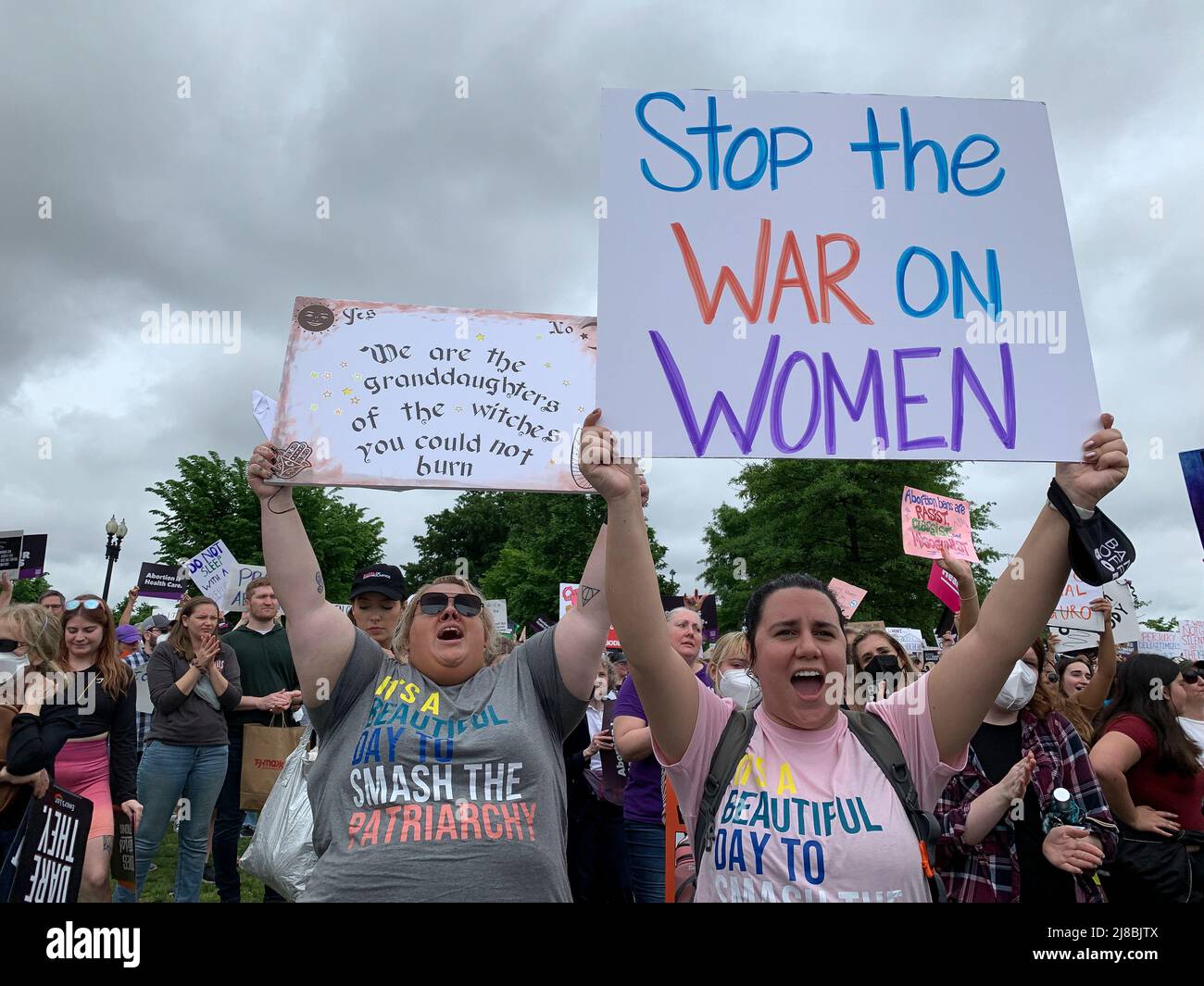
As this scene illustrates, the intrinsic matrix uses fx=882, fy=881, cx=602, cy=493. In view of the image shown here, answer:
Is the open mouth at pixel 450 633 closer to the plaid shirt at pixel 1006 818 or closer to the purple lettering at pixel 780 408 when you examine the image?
the purple lettering at pixel 780 408

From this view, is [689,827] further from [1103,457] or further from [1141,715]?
[1141,715]

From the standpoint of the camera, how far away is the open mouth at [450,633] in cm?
279

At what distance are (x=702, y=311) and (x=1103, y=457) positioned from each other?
113 centimetres

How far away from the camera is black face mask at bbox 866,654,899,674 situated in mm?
4406

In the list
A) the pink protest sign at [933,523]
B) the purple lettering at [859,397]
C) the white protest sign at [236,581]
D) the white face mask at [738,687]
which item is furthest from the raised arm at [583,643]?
the white protest sign at [236,581]

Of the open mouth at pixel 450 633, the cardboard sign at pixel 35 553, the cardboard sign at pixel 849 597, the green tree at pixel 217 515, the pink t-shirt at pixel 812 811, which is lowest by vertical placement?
the pink t-shirt at pixel 812 811

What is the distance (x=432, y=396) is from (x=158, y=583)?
14812 millimetres

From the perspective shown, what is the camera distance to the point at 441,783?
242cm

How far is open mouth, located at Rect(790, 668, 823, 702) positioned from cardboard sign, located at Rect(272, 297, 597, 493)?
106cm

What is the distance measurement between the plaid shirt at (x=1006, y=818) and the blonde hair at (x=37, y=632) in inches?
166

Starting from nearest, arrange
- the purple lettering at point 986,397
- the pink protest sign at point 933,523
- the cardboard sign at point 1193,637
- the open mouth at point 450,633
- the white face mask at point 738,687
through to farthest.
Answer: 1. the purple lettering at point 986,397
2. the open mouth at point 450,633
3. the white face mask at point 738,687
4. the pink protest sign at point 933,523
5. the cardboard sign at point 1193,637

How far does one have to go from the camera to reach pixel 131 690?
17.4 ft

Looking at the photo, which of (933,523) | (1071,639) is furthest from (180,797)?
(1071,639)
